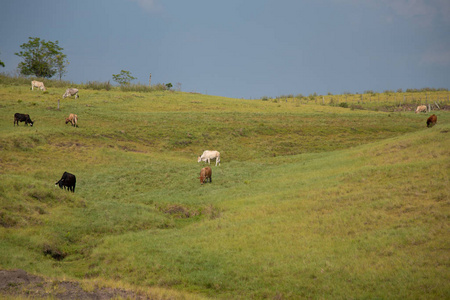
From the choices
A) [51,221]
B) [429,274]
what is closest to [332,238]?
[429,274]

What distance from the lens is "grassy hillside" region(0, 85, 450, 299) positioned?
11852mm

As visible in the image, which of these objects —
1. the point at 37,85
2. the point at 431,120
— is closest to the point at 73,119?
the point at 37,85

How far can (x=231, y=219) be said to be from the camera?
712 inches

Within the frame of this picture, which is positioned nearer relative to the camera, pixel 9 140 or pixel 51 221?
pixel 51 221

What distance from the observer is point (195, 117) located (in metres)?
52.6

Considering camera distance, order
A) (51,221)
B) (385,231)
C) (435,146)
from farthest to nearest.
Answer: (435,146) → (51,221) → (385,231)

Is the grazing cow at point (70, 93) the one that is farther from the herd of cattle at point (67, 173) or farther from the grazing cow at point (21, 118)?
the grazing cow at point (21, 118)

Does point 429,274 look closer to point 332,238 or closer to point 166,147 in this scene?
point 332,238

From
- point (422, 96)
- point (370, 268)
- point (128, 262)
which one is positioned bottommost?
point (128, 262)

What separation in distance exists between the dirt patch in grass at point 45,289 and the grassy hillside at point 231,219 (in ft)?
2.76

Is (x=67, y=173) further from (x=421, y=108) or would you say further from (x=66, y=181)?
(x=421, y=108)

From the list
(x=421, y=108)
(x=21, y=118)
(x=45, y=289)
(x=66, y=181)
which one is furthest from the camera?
(x=421, y=108)

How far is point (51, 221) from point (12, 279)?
6870 millimetres

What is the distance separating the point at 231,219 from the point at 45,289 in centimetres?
937
